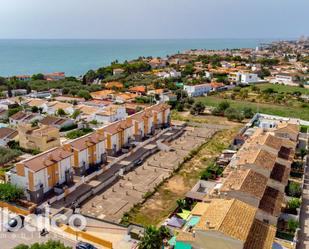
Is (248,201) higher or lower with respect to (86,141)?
lower

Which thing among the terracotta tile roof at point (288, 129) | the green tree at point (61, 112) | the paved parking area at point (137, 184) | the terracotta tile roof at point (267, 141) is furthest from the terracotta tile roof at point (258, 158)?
the green tree at point (61, 112)

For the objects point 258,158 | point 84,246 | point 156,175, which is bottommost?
point 156,175

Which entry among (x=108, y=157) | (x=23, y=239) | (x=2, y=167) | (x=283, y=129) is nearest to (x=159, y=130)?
(x=108, y=157)

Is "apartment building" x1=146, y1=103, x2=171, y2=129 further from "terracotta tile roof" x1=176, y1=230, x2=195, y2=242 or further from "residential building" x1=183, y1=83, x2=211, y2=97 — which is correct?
"terracotta tile roof" x1=176, y1=230, x2=195, y2=242

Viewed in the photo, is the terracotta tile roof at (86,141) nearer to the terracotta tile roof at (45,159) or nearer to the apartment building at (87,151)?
the apartment building at (87,151)

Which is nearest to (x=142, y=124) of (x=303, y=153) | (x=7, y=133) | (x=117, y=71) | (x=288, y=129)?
(x=7, y=133)

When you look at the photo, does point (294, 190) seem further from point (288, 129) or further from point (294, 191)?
point (288, 129)

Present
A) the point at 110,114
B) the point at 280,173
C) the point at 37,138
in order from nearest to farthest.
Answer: the point at 280,173, the point at 37,138, the point at 110,114
